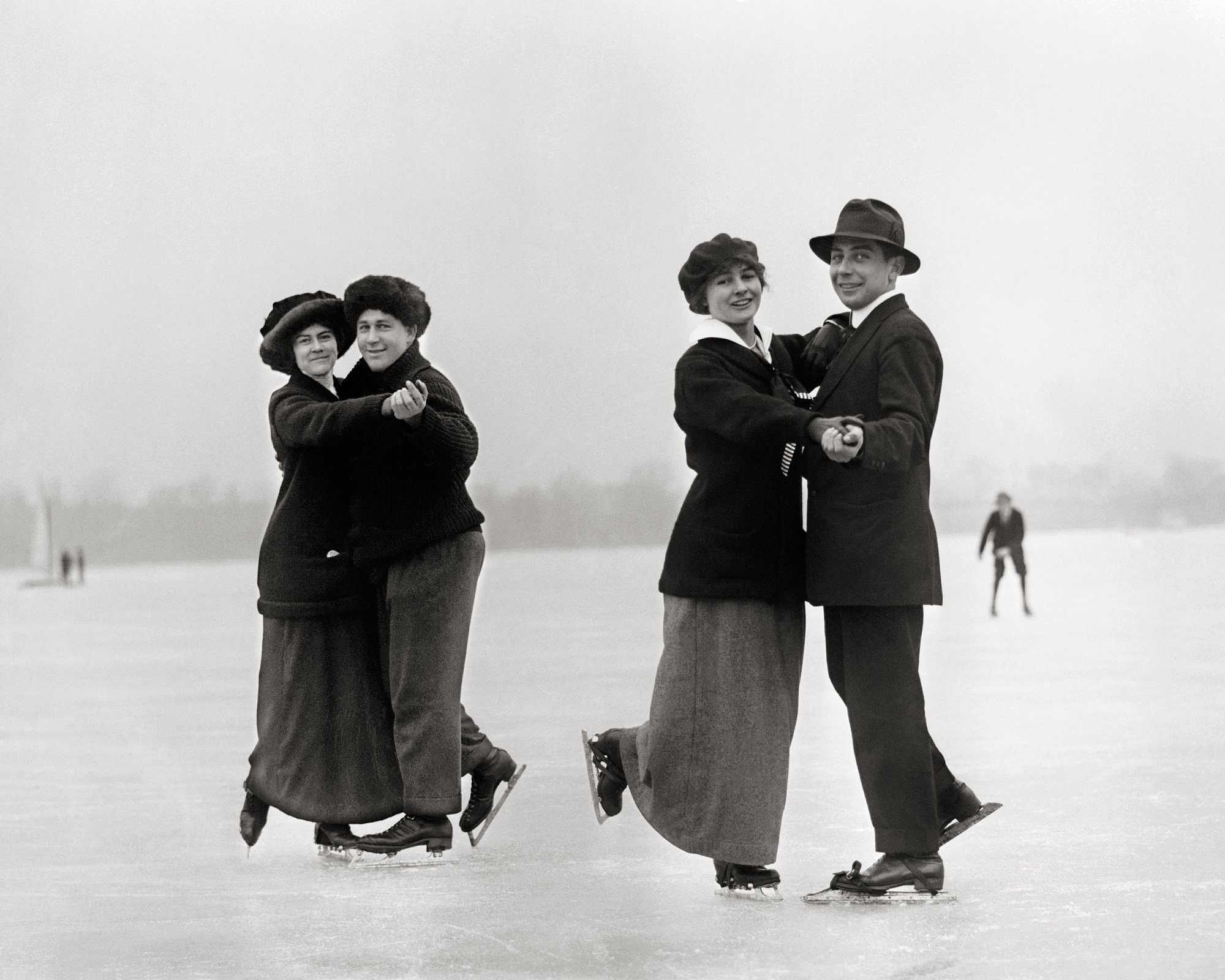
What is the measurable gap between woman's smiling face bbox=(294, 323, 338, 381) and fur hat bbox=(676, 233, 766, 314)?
0.89m

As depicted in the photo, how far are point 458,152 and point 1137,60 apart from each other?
10.7 meters

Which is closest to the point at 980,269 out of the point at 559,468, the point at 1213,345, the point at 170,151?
the point at 1213,345

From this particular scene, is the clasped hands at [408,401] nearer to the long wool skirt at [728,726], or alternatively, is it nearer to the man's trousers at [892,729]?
the long wool skirt at [728,726]

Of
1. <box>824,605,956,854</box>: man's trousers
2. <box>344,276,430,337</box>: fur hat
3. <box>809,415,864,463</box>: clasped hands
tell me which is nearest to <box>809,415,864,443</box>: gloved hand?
<box>809,415,864,463</box>: clasped hands

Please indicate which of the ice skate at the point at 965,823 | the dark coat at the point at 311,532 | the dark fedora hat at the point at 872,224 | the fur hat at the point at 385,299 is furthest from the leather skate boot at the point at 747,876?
the fur hat at the point at 385,299

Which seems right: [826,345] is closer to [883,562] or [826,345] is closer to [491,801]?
[883,562]

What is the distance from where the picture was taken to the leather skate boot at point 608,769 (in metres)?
3.37

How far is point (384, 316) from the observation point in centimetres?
350

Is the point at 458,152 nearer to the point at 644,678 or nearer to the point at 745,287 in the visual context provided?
the point at 644,678

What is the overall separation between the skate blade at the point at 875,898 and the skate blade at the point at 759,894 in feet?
A: 0.20

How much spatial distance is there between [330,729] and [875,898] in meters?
1.29

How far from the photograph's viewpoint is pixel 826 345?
329 centimetres

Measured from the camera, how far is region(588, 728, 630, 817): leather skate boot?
3365 millimetres

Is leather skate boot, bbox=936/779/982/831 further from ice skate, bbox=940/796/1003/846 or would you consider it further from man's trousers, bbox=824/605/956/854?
man's trousers, bbox=824/605/956/854
